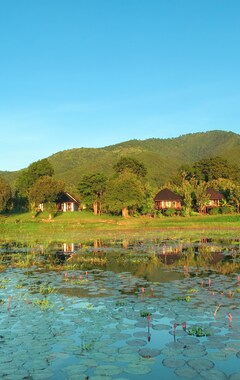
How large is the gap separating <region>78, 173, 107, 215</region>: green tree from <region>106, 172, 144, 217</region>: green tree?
20.6 feet

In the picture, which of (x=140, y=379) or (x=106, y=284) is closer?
(x=140, y=379)

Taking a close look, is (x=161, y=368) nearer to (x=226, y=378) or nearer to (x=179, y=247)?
(x=226, y=378)

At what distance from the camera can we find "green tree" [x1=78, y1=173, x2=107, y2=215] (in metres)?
79.9

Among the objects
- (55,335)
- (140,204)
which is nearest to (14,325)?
(55,335)

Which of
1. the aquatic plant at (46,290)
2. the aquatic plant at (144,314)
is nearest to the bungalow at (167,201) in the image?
the aquatic plant at (46,290)

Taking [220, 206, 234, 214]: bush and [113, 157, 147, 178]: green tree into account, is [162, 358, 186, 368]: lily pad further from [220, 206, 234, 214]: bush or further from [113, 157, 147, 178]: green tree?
[113, 157, 147, 178]: green tree

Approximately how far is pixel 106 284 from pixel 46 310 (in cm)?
490

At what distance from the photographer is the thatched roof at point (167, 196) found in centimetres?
8657

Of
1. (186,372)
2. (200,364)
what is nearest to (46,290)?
(200,364)

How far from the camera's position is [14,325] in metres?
12.1

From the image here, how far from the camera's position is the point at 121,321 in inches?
484

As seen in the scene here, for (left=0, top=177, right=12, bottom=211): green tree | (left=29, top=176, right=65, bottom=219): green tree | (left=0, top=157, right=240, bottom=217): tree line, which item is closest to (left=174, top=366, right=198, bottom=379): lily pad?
(left=0, top=157, right=240, bottom=217): tree line

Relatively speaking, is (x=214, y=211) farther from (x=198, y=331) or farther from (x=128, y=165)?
(x=198, y=331)

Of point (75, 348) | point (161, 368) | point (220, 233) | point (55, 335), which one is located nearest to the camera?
point (161, 368)
